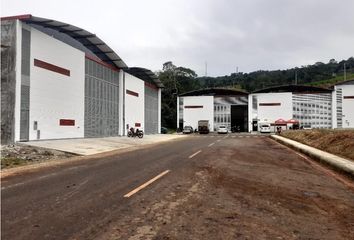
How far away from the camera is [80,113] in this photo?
34.1 m

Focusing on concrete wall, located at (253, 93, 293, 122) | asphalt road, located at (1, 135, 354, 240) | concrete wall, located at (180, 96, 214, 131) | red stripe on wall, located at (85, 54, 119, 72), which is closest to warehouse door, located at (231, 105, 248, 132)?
concrete wall, located at (180, 96, 214, 131)

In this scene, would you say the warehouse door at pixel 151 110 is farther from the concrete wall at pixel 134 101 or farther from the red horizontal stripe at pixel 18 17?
the red horizontal stripe at pixel 18 17

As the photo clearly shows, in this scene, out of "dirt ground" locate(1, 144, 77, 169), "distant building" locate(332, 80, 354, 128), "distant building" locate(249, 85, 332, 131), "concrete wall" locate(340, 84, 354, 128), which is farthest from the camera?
"distant building" locate(249, 85, 332, 131)

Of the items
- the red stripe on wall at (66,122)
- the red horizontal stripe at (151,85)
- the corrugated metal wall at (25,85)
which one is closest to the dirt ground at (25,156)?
the corrugated metal wall at (25,85)

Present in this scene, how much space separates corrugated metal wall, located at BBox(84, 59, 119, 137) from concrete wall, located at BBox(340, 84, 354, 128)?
54751 millimetres

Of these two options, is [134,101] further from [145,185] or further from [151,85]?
[145,185]

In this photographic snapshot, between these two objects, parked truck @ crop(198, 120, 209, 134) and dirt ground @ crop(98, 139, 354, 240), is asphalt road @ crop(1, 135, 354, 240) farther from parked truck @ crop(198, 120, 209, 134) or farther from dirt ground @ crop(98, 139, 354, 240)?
parked truck @ crop(198, 120, 209, 134)

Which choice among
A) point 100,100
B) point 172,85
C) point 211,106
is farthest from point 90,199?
point 172,85

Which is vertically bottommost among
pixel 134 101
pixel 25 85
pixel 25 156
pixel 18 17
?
pixel 25 156

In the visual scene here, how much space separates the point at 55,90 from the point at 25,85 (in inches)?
168

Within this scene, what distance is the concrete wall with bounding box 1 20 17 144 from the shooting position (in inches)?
950

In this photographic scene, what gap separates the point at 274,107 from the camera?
263 feet

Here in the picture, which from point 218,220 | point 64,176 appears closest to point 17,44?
point 64,176

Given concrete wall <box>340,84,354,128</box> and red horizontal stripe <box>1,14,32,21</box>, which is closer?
red horizontal stripe <box>1,14,32,21</box>
